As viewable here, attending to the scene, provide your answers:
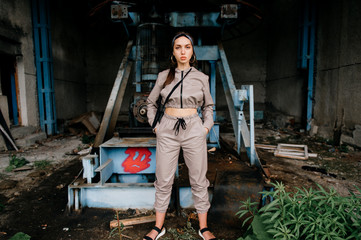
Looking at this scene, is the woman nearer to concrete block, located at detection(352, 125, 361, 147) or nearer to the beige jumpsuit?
the beige jumpsuit

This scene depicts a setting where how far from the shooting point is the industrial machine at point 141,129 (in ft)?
8.48

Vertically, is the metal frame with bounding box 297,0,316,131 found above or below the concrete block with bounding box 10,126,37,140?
above

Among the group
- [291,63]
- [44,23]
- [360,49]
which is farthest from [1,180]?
[291,63]

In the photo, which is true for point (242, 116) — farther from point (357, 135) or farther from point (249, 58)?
point (249, 58)

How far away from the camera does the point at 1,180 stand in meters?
3.43

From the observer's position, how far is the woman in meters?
1.99

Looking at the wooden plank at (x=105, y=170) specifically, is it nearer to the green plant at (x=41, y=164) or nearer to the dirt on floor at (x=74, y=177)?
the dirt on floor at (x=74, y=177)

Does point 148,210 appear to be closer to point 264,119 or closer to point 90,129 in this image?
point 90,129

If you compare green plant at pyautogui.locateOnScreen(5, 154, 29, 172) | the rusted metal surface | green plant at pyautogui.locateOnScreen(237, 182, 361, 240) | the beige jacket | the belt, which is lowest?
green plant at pyautogui.locateOnScreen(5, 154, 29, 172)

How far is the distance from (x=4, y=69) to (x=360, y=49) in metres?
7.85

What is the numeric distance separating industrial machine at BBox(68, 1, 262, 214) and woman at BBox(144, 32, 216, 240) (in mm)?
537

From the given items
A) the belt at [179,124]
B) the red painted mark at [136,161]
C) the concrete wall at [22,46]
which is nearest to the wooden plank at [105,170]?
the red painted mark at [136,161]

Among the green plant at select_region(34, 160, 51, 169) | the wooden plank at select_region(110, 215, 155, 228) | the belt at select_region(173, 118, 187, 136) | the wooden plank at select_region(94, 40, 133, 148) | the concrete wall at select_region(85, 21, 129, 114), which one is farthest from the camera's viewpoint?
the concrete wall at select_region(85, 21, 129, 114)

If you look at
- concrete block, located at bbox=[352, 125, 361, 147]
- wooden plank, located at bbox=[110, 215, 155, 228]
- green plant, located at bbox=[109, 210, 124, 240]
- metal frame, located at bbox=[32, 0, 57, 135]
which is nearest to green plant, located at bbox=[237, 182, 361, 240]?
wooden plank, located at bbox=[110, 215, 155, 228]
